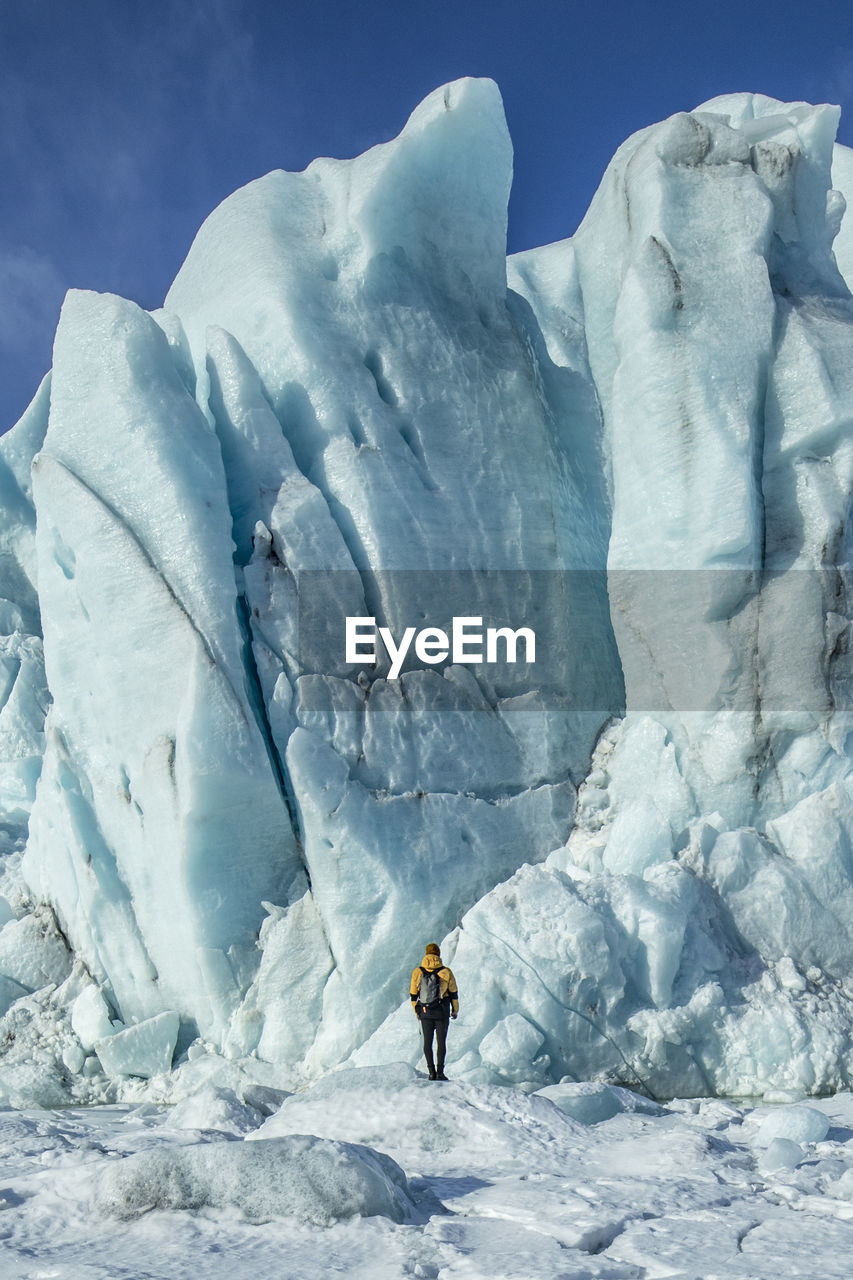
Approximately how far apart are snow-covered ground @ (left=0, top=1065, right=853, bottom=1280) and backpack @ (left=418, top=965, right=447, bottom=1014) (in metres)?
0.77

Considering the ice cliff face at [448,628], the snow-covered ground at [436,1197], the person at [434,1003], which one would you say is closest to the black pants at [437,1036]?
the person at [434,1003]

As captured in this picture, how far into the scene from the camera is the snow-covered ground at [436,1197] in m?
3.21

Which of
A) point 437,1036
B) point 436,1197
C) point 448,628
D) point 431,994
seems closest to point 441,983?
point 431,994

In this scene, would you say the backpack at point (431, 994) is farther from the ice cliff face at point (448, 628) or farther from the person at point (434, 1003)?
the ice cliff face at point (448, 628)

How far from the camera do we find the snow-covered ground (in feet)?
10.5

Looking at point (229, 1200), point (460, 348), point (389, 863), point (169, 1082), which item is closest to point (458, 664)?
point (389, 863)

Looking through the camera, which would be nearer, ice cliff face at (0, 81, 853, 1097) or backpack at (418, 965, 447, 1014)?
backpack at (418, 965, 447, 1014)

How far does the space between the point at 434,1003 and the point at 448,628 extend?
349 cm

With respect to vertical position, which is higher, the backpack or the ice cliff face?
the ice cliff face

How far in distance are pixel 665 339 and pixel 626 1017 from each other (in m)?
5.23

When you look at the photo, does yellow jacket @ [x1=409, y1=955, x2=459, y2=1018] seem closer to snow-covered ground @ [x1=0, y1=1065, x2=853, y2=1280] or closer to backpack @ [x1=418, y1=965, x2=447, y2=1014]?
backpack @ [x1=418, y1=965, x2=447, y2=1014]

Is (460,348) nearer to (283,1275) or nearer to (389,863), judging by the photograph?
(389,863)

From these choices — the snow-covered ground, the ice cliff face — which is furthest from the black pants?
the snow-covered ground

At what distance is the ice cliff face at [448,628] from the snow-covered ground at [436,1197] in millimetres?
1666
